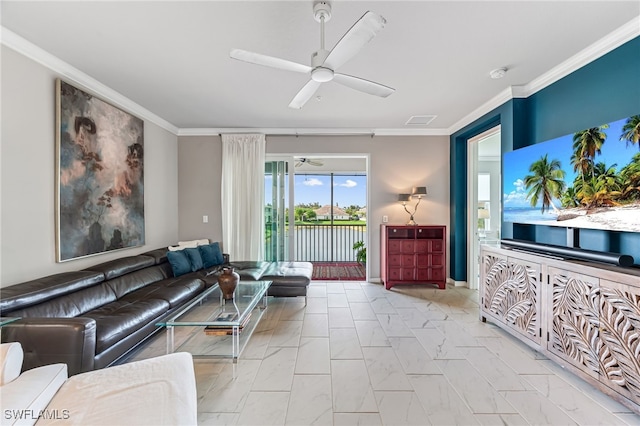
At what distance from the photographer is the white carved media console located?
173 centimetres

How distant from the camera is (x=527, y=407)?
1832 mm

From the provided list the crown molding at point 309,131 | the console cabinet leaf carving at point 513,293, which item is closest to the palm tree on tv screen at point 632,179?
the console cabinet leaf carving at point 513,293

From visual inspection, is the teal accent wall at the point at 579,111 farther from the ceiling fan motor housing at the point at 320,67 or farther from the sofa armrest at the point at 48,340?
the sofa armrest at the point at 48,340

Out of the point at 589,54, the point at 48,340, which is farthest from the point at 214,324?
the point at 589,54

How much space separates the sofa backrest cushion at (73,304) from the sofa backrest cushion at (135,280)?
0.08 meters

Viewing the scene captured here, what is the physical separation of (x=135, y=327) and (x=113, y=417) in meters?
1.47

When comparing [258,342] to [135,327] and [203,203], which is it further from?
[203,203]

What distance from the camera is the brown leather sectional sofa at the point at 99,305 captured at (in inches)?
69.3

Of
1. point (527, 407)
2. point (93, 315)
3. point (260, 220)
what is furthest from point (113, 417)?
point (260, 220)

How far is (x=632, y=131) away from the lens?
201 cm

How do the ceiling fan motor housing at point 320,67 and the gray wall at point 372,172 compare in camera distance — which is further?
the gray wall at point 372,172

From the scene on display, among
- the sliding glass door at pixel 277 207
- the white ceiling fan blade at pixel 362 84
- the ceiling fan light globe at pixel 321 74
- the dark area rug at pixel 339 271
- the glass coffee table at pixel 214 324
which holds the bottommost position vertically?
the dark area rug at pixel 339 271

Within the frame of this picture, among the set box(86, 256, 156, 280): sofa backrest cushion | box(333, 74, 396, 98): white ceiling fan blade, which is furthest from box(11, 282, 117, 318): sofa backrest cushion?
box(333, 74, 396, 98): white ceiling fan blade

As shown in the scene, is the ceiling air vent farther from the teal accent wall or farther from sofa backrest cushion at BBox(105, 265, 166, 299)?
sofa backrest cushion at BBox(105, 265, 166, 299)
